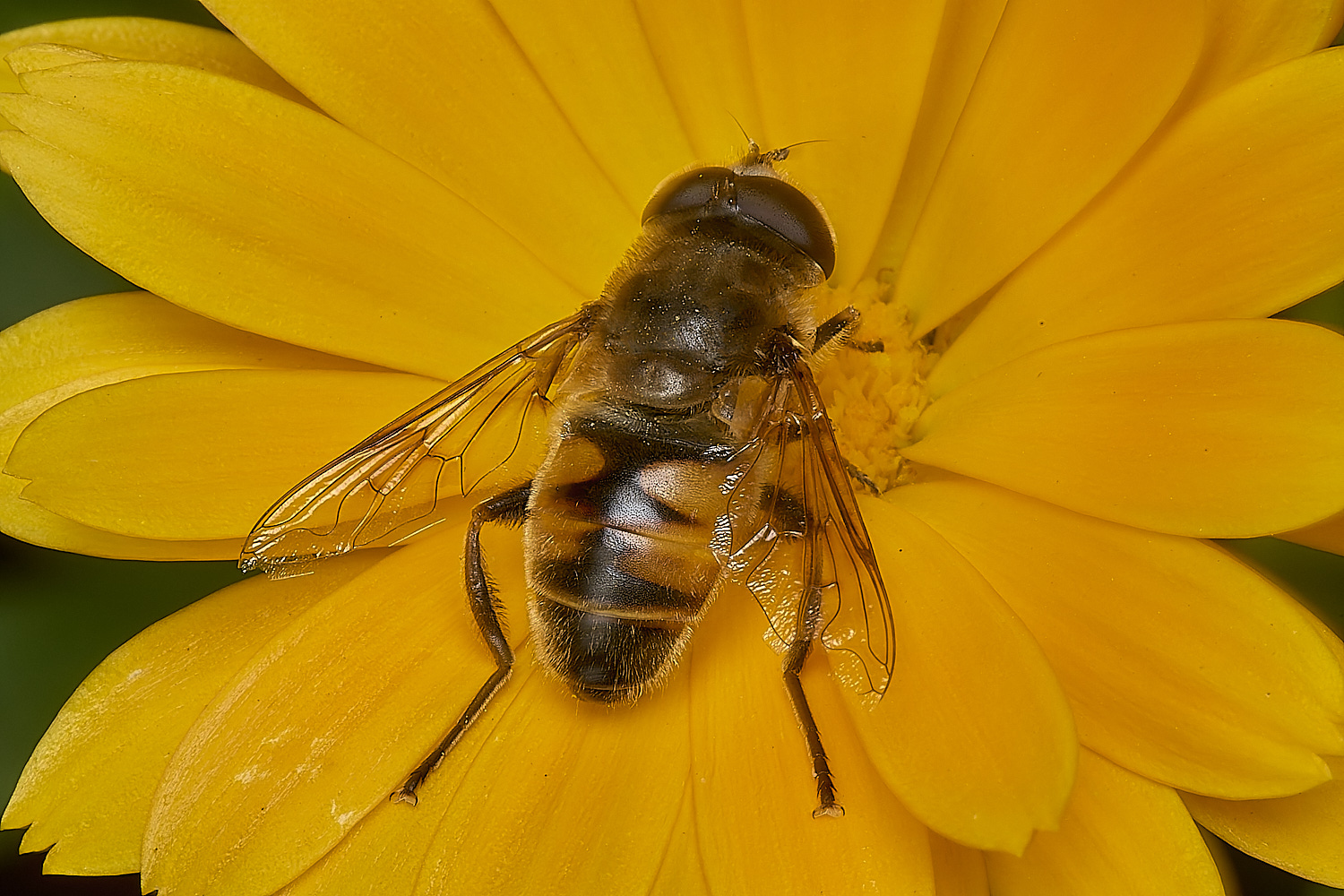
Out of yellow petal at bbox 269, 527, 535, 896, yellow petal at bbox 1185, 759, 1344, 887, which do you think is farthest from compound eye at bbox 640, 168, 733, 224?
yellow petal at bbox 1185, 759, 1344, 887

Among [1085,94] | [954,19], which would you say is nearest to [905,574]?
[1085,94]

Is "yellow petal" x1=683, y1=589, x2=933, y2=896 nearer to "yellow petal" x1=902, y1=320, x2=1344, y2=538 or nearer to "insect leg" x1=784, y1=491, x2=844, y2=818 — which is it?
"insect leg" x1=784, y1=491, x2=844, y2=818

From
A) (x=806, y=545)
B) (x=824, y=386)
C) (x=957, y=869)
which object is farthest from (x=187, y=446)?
(x=957, y=869)

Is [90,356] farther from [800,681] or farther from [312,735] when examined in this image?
A: [800,681]

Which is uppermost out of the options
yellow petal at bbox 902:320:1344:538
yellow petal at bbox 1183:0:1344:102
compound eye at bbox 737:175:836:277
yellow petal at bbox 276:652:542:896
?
yellow petal at bbox 1183:0:1344:102

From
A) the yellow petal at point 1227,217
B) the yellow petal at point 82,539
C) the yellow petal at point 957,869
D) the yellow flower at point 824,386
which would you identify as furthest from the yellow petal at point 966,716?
the yellow petal at point 82,539

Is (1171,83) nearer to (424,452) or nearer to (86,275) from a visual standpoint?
(424,452)
